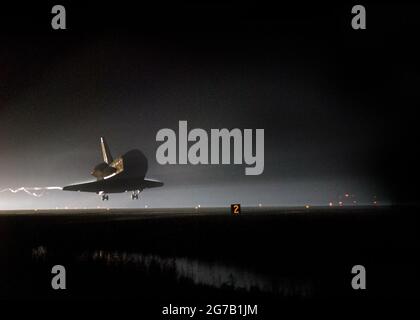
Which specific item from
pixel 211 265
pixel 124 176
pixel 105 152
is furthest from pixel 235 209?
pixel 105 152

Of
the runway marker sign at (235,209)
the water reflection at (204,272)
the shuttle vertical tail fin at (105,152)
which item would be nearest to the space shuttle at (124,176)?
the shuttle vertical tail fin at (105,152)

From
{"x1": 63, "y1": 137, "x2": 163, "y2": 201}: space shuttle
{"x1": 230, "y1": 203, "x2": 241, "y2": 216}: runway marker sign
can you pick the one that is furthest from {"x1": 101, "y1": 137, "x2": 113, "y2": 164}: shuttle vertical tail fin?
{"x1": 230, "y1": 203, "x2": 241, "y2": 216}: runway marker sign

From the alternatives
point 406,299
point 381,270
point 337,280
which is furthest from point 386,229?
point 406,299

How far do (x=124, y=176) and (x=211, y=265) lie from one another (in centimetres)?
9953

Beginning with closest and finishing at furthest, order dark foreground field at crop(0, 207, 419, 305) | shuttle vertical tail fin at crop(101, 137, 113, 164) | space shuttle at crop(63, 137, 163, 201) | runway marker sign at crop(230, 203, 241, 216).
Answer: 1. dark foreground field at crop(0, 207, 419, 305)
2. runway marker sign at crop(230, 203, 241, 216)
3. space shuttle at crop(63, 137, 163, 201)
4. shuttle vertical tail fin at crop(101, 137, 113, 164)

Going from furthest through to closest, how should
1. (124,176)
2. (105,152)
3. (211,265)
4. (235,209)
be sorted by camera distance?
(105,152)
(124,176)
(235,209)
(211,265)

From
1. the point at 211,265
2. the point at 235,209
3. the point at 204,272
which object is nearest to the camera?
the point at 204,272

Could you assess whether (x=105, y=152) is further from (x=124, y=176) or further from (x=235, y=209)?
(x=235, y=209)

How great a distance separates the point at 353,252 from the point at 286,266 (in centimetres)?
765

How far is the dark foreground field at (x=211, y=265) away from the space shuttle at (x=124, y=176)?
3088 inches

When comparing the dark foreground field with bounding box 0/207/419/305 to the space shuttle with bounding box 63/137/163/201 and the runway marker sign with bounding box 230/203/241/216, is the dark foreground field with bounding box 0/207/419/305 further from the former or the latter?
the space shuttle with bounding box 63/137/163/201

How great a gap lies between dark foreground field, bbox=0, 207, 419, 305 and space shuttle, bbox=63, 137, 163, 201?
7845 centimetres

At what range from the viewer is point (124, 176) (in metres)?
128

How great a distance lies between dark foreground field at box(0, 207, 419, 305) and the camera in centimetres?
2367
